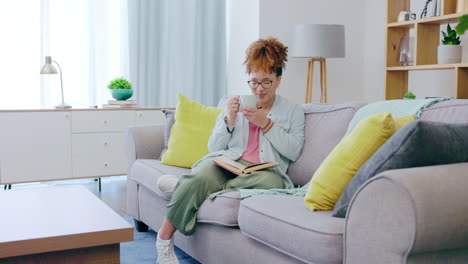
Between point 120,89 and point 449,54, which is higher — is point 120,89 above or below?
below

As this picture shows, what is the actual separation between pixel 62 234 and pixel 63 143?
2.74 m

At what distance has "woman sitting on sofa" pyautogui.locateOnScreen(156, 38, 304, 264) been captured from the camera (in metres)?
2.31

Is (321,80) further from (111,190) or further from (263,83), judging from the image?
(263,83)

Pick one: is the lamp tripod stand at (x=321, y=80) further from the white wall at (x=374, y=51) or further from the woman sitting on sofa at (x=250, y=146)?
the woman sitting on sofa at (x=250, y=146)

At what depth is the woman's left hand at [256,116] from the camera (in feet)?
7.84

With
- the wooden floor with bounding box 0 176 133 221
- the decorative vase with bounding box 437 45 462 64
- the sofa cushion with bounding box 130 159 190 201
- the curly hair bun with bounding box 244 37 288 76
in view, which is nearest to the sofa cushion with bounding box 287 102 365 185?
the curly hair bun with bounding box 244 37 288 76

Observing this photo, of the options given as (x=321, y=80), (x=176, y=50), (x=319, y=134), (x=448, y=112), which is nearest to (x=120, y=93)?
(x=176, y=50)

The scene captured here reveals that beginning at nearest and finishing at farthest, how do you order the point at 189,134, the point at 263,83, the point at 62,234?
the point at 62,234 → the point at 263,83 → the point at 189,134

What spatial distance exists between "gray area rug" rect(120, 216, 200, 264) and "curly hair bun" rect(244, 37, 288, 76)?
3.15 feet

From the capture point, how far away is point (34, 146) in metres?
4.13

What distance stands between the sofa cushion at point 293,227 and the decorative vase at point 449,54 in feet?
7.48

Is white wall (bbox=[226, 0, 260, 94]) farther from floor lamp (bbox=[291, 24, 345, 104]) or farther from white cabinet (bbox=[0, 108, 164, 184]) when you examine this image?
white cabinet (bbox=[0, 108, 164, 184])

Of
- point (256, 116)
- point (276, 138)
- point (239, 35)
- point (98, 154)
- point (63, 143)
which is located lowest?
point (98, 154)

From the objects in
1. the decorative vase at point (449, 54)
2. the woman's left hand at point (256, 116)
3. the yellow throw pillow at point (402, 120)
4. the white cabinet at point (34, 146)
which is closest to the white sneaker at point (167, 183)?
the woman's left hand at point (256, 116)
